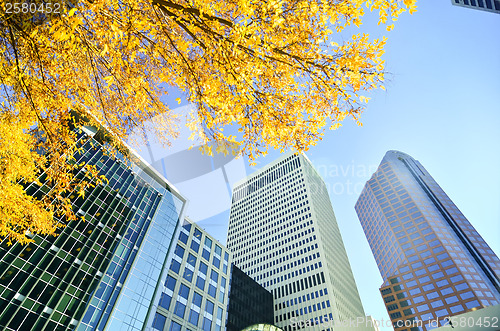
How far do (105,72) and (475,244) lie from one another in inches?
4770

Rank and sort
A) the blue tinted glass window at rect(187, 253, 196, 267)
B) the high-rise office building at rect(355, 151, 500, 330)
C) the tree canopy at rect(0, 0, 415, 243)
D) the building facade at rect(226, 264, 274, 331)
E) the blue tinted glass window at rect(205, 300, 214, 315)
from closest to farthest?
the tree canopy at rect(0, 0, 415, 243) → the blue tinted glass window at rect(205, 300, 214, 315) → the blue tinted glass window at rect(187, 253, 196, 267) → the building facade at rect(226, 264, 274, 331) → the high-rise office building at rect(355, 151, 500, 330)

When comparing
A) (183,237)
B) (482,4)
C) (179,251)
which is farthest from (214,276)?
(482,4)

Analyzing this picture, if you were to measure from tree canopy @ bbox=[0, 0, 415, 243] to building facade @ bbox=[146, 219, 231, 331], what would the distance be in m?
28.6

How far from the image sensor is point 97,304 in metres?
24.9

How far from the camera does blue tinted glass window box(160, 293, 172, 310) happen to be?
29291mm

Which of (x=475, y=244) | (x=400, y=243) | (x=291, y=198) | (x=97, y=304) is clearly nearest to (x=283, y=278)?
(x=291, y=198)

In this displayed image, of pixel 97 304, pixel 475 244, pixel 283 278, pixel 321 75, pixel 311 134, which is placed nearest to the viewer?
pixel 321 75

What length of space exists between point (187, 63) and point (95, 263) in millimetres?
30978

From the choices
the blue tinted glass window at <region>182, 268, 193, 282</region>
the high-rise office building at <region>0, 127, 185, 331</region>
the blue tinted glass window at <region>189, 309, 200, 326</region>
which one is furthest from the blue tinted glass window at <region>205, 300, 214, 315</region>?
the high-rise office building at <region>0, 127, 185, 331</region>

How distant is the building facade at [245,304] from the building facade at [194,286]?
12.0 meters

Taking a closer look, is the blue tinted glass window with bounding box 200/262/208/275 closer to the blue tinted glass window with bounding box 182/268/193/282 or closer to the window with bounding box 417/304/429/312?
the blue tinted glass window with bounding box 182/268/193/282

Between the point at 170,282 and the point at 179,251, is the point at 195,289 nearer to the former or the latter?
the point at 170,282

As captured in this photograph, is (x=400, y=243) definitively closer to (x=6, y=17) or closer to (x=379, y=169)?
(x=379, y=169)

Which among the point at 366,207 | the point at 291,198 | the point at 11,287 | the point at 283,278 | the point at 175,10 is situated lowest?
the point at 175,10
